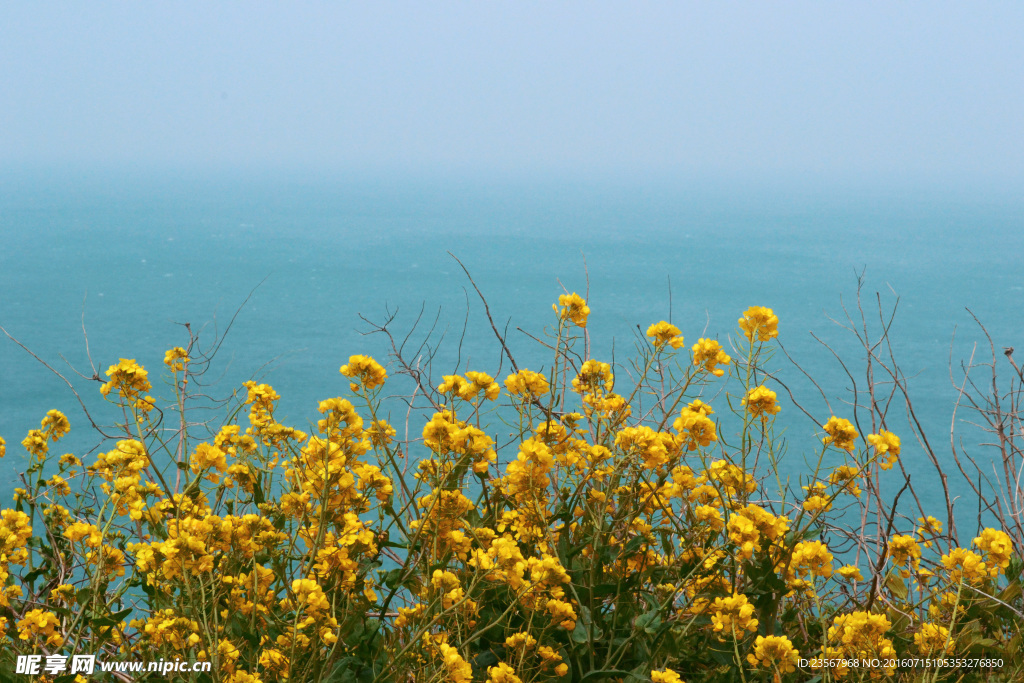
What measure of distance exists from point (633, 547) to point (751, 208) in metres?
95.2

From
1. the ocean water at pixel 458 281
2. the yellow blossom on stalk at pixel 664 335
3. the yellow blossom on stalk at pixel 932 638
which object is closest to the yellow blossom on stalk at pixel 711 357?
the yellow blossom on stalk at pixel 664 335

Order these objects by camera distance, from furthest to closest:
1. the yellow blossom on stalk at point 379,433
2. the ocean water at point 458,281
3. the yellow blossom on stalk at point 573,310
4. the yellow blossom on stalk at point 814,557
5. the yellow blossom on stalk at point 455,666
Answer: the ocean water at point 458,281
the yellow blossom on stalk at point 573,310
the yellow blossom on stalk at point 379,433
the yellow blossom on stalk at point 814,557
the yellow blossom on stalk at point 455,666

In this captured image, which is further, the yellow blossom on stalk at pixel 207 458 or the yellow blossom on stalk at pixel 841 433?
the yellow blossom on stalk at pixel 841 433

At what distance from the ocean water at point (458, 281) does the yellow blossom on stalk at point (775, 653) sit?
11.2 metres

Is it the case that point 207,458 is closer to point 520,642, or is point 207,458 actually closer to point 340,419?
point 340,419

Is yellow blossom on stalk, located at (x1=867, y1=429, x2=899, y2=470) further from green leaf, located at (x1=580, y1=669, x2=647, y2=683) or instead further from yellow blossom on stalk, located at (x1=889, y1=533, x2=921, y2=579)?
green leaf, located at (x1=580, y1=669, x2=647, y2=683)

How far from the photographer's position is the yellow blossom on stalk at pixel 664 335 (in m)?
1.37

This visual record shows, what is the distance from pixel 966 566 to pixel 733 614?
0.43 meters

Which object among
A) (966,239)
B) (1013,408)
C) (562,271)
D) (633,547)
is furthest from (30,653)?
(966,239)

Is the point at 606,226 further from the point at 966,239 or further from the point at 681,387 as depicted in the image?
the point at 681,387

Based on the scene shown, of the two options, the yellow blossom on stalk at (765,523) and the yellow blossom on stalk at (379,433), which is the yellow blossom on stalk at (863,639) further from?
the yellow blossom on stalk at (379,433)

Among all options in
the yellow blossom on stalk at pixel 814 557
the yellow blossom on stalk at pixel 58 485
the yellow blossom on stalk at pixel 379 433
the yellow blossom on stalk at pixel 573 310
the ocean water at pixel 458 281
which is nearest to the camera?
the yellow blossom on stalk at pixel 814 557

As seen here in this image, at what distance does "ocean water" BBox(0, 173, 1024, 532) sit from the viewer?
29859 mm

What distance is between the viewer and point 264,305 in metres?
41.7
